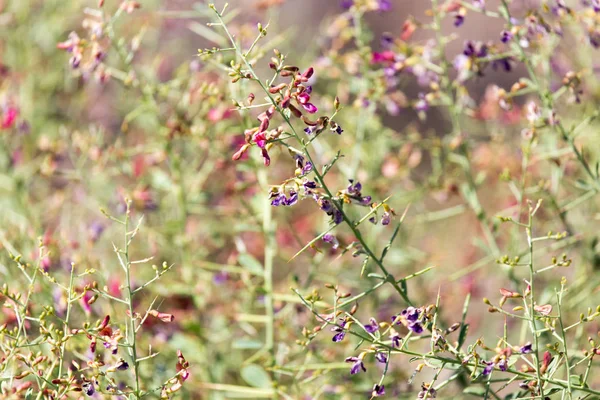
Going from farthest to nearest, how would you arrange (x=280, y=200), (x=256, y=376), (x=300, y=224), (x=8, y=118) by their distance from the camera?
(x=300, y=224) → (x=8, y=118) → (x=256, y=376) → (x=280, y=200)

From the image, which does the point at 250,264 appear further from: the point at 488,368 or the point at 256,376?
the point at 488,368

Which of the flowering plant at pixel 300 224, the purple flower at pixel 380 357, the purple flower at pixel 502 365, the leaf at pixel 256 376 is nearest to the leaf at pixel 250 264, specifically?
the flowering plant at pixel 300 224

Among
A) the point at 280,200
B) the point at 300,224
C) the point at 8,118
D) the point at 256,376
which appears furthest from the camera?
the point at 300,224

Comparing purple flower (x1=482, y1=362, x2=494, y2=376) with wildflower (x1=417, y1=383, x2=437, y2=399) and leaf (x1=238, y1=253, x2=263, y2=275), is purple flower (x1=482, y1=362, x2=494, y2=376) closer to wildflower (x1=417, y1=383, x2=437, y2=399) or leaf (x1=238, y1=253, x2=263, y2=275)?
wildflower (x1=417, y1=383, x2=437, y2=399)

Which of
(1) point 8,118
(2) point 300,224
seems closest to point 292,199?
(1) point 8,118

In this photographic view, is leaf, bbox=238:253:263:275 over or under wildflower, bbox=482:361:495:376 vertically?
under

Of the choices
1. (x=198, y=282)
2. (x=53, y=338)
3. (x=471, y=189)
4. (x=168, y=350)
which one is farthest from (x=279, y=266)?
(x=53, y=338)

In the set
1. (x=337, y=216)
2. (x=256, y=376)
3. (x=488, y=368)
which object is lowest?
(x=256, y=376)

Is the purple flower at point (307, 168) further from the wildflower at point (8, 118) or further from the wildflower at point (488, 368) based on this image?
the wildflower at point (8, 118)

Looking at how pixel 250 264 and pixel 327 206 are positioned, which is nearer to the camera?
pixel 327 206

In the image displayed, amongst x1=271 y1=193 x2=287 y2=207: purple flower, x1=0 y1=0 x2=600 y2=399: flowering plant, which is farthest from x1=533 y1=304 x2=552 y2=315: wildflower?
x1=271 y1=193 x2=287 y2=207: purple flower

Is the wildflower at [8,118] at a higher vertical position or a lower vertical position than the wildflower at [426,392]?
lower

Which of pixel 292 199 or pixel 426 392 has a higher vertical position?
pixel 292 199

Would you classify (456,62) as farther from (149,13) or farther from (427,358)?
(149,13)
